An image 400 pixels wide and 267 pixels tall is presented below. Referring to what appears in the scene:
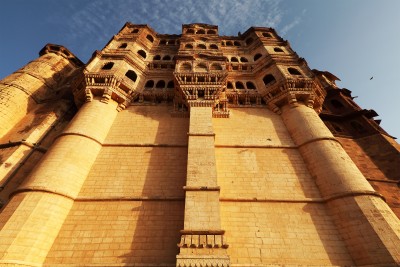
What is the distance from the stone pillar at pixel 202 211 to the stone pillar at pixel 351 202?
12.9ft

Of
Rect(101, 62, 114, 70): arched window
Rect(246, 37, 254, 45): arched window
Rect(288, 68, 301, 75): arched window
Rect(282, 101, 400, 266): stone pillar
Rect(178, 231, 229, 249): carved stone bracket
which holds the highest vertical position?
Rect(246, 37, 254, 45): arched window

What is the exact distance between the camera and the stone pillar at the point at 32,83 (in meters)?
12.2

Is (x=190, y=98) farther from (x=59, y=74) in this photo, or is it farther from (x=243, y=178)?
(x=59, y=74)

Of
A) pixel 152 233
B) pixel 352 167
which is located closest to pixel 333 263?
pixel 352 167

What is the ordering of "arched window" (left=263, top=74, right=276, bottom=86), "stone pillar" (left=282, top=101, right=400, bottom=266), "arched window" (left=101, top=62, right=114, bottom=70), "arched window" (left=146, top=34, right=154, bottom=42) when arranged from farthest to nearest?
"arched window" (left=146, top=34, right=154, bottom=42), "arched window" (left=263, top=74, right=276, bottom=86), "arched window" (left=101, top=62, right=114, bottom=70), "stone pillar" (left=282, top=101, right=400, bottom=266)

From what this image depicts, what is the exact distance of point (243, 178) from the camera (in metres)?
8.79

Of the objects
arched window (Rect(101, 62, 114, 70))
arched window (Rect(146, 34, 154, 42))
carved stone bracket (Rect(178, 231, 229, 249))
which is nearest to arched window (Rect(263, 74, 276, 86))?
arched window (Rect(101, 62, 114, 70))

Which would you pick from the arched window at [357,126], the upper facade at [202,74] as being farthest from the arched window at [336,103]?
the upper facade at [202,74]

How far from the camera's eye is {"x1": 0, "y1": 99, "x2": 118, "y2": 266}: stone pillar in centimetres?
601

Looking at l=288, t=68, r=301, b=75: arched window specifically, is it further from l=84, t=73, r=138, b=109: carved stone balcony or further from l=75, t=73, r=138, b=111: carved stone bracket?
l=75, t=73, r=138, b=111: carved stone bracket

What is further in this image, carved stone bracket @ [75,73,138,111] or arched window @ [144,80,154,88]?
arched window @ [144,80,154,88]

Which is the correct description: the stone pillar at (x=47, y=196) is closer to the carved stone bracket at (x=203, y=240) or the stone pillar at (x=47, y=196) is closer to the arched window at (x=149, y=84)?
the carved stone bracket at (x=203, y=240)

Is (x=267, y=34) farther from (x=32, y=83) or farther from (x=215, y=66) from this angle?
(x=32, y=83)

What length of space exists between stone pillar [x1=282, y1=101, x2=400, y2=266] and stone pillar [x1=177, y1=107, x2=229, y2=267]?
3.92 m
